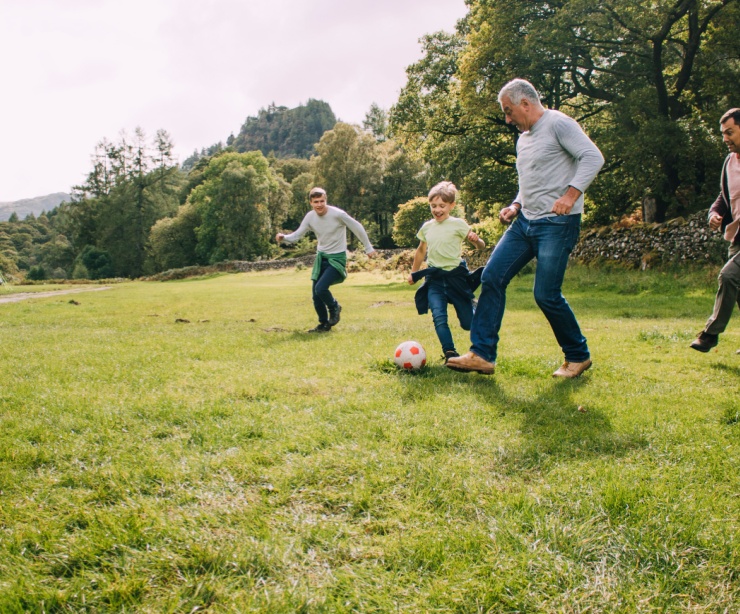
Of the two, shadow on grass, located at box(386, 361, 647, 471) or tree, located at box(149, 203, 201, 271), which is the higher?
tree, located at box(149, 203, 201, 271)

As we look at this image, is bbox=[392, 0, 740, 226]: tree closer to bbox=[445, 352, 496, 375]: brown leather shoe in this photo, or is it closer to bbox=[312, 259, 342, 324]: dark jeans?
bbox=[312, 259, 342, 324]: dark jeans

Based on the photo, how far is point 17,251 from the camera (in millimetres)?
100562

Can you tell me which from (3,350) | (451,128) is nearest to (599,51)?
(451,128)

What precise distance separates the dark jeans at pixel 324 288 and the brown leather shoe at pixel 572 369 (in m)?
4.70

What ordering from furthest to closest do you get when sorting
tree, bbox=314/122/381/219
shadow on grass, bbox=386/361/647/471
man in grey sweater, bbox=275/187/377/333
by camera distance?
tree, bbox=314/122/381/219 → man in grey sweater, bbox=275/187/377/333 → shadow on grass, bbox=386/361/647/471

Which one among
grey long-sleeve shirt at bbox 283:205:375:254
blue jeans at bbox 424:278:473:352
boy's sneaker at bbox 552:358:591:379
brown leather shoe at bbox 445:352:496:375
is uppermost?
grey long-sleeve shirt at bbox 283:205:375:254

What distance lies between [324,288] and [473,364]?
451cm

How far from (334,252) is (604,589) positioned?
24.9 feet

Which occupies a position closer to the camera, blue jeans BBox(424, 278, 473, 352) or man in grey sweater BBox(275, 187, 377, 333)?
blue jeans BBox(424, 278, 473, 352)

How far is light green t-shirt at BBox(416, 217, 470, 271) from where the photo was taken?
5.67 metres

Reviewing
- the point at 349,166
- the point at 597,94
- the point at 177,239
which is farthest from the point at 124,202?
the point at 597,94

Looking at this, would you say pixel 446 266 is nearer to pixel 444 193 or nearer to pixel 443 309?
pixel 443 309

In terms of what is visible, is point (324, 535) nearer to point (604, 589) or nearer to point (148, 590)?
point (148, 590)

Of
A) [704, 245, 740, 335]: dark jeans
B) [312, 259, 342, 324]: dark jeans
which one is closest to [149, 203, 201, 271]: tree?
[312, 259, 342, 324]: dark jeans
